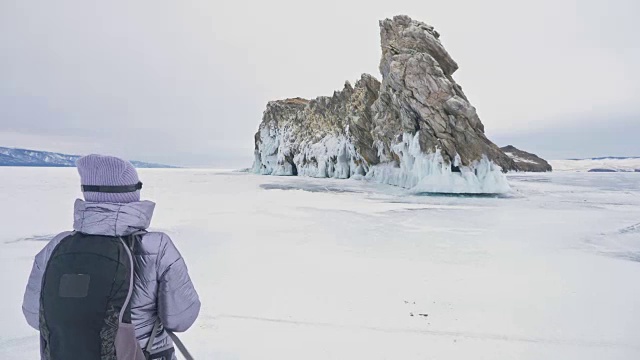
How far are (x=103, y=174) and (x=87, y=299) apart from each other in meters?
0.57

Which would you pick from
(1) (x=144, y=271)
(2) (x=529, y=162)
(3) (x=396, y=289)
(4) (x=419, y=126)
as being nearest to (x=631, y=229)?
(3) (x=396, y=289)

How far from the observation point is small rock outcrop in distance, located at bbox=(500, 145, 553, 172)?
87000 mm

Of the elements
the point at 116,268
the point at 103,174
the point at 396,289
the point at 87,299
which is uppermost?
the point at 103,174

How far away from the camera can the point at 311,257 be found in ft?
24.1

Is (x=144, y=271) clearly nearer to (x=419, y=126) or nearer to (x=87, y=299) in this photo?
(x=87, y=299)

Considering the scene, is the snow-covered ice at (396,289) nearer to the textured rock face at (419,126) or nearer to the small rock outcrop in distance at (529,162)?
the textured rock face at (419,126)

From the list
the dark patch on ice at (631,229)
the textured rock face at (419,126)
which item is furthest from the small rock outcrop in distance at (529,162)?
the dark patch on ice at (631,229)

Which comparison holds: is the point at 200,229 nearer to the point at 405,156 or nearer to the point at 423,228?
the point at 423,228

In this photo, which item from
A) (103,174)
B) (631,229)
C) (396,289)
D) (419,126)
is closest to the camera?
(103,174)

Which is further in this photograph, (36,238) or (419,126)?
(419,126)

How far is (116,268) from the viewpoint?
5.84 feet

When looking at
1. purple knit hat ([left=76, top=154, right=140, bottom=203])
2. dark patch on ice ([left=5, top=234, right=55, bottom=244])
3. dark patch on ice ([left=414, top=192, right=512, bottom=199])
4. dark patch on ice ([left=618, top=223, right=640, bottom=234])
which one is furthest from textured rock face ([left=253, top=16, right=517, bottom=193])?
purple knit hat ([left=76, top=154, right=140, bottom=203])

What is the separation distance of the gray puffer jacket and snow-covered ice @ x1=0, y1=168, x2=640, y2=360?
179 centimetres

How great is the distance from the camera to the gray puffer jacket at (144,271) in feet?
6.13
